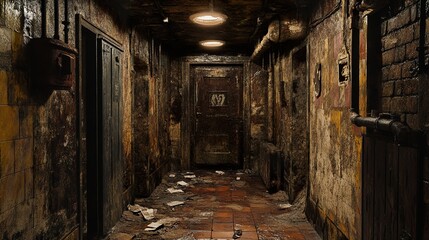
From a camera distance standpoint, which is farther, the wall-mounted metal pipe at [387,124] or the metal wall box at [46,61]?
the metal wall box at [46,61]

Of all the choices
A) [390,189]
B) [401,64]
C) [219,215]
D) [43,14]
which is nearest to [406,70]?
[401,64]

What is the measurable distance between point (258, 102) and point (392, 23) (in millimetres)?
6463

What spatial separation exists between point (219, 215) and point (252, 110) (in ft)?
13.6

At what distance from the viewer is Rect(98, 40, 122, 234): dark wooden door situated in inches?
169

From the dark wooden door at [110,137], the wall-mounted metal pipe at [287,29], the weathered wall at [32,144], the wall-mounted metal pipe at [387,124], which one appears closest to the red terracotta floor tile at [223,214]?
the dark wooden door at [110,137]

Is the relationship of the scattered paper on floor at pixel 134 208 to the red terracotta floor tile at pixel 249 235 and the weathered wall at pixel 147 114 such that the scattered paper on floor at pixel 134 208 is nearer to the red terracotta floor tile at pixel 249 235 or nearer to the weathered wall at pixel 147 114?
the weathered wall at pixel 147 114

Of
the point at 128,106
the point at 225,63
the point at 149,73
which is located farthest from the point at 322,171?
the point at 225,63

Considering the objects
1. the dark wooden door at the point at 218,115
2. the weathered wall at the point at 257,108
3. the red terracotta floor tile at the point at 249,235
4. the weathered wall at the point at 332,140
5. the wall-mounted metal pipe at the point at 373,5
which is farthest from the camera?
the dark wooden door at the point at 218,115

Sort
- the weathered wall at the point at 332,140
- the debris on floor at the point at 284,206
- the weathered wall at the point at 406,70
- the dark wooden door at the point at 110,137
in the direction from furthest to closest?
1. the debris on floor at the point at 284,206
2. the dark wooden door at the point at 110,137
3. the weathered wall at the point at 332,140
4. the weathered wall at the point at 406,70

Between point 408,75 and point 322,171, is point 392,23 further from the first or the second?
point 322,171

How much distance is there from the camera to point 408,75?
7.95ft

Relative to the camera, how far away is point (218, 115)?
9453mm

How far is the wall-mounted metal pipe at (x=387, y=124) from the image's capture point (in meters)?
2.15

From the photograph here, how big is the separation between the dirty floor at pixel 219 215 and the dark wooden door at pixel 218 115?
175 centimetres
